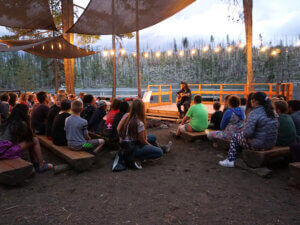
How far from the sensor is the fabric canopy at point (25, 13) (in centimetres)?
636

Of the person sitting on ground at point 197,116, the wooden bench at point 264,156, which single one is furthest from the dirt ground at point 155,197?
the person sitting on ground at point 197,116

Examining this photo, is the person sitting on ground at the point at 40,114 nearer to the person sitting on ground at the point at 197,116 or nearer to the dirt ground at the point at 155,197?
the dirt ground at the point at 155,197

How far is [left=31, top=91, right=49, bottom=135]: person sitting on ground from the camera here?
4668mm

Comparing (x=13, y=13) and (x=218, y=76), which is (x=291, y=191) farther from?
(x=218, y=76)

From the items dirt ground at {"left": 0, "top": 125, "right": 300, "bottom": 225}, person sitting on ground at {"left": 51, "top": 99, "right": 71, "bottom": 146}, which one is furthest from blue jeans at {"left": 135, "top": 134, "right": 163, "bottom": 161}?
person sitting on ground at {"left": 51, "top": 99, "right": 71, "bottom": 146}

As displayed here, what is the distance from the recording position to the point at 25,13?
22.3 ft

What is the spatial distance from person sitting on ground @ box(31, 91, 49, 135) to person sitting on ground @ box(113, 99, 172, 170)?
2.24m

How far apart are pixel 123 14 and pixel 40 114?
11.9 feet

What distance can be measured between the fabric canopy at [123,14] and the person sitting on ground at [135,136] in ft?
11.7

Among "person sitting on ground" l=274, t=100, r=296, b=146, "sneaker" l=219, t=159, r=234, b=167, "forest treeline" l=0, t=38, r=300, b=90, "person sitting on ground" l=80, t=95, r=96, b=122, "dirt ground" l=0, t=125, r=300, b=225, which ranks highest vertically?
"forest treeline" l=0, t=38, r=300, b=90

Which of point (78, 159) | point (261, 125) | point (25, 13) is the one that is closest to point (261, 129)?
point (261, 125)

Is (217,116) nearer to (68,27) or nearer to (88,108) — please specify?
(88,108)

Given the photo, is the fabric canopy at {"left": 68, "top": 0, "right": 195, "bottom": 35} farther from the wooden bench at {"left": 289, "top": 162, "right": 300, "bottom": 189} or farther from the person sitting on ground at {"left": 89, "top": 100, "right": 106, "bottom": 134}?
the wooden bench at {"left": 289, "top": 162, "right": 300, "bottom": 189}

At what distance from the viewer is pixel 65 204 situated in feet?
7.88
